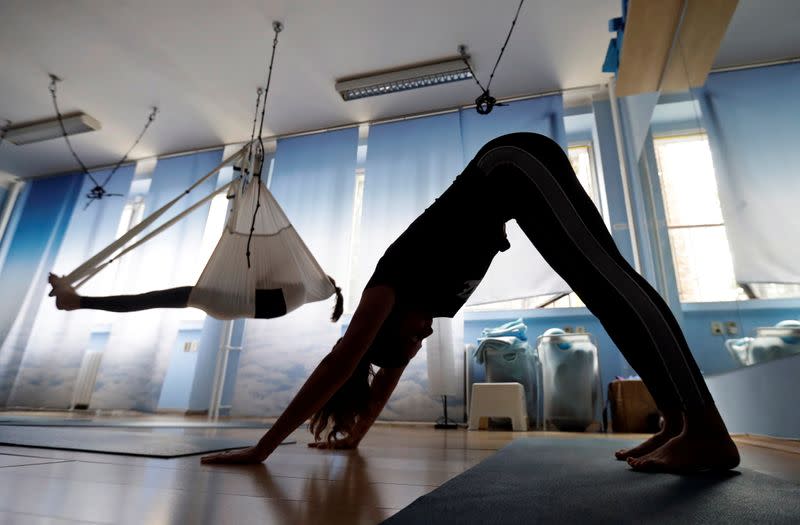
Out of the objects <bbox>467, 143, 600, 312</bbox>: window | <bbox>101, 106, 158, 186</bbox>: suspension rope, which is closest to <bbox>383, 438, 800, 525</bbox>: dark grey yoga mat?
<bbox>467, 143, 600, 312</bbox>: window

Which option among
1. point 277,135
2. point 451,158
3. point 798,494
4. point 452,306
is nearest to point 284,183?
point 277,135

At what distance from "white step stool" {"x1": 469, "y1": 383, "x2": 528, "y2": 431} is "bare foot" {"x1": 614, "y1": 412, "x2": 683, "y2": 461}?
1.70m

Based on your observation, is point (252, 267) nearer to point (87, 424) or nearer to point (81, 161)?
point (87, 424)

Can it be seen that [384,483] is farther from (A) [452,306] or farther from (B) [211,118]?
(B) [211,118]

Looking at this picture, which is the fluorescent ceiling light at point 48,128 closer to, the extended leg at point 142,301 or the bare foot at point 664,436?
the extended leg at point 142,301

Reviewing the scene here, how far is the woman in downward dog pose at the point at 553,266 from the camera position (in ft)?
2.82

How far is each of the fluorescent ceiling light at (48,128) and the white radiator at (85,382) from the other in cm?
215

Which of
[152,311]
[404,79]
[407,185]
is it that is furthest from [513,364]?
[152,311]

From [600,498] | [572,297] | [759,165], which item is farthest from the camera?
[572,297]

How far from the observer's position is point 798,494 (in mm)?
667

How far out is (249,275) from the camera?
2461mm

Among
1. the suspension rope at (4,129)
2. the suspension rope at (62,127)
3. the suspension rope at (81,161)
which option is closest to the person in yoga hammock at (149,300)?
the suspension rope at (81,161)

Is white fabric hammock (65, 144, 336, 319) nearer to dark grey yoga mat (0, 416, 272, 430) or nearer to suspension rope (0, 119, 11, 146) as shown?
dark grey yoga mat (0, 416, 272, 430)

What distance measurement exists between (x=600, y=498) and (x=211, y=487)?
57 cm
